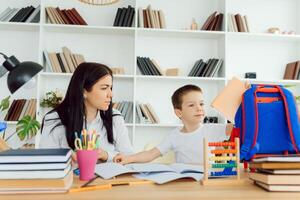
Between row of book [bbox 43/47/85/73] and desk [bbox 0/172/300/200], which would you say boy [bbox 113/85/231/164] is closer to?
desk [bbox 0/172/300/200]

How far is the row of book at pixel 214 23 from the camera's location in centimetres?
363

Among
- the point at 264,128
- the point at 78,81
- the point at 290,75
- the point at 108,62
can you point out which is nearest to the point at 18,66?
the point at 78,81

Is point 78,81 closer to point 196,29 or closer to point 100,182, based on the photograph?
point 100,182

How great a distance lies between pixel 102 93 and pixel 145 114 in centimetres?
170

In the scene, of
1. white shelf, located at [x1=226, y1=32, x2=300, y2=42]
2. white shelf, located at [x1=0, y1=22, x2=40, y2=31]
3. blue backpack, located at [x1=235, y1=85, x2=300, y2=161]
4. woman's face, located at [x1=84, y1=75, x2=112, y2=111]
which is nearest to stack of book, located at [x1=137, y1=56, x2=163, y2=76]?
white shelf, located at [x1=226, y1=32, x2=300, y2=42]

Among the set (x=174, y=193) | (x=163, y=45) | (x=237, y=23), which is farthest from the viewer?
Result: (x=163, y=45)

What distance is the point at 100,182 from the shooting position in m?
0.98

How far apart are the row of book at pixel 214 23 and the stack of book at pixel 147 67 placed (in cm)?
68

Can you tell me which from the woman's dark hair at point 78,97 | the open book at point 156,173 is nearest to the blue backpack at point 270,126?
the open book at point 156,173

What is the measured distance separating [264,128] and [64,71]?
2.62 metres

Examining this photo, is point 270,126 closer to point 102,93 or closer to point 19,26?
point 102,93

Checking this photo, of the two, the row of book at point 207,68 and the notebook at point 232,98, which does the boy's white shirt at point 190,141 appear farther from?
the row of book at point 207,68

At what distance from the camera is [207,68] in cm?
361

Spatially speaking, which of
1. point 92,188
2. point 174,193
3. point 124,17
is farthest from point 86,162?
point 124,17
